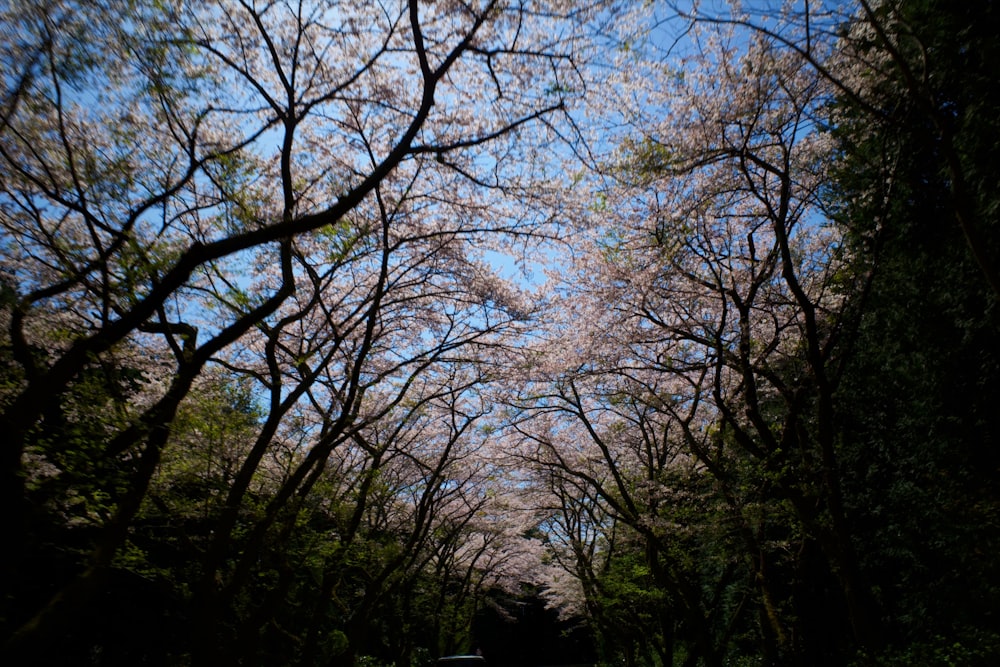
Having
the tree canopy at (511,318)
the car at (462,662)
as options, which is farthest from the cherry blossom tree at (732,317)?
the car at (462,662)

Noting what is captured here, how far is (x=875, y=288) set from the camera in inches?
370

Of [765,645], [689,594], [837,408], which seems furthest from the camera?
[837,408]

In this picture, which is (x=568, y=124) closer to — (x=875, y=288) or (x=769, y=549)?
(x=875, y=288)

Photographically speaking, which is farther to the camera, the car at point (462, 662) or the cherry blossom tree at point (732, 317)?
the car at point (462, 662)

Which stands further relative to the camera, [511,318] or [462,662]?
[462,662]

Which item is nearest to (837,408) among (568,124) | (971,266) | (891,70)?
(971,266)

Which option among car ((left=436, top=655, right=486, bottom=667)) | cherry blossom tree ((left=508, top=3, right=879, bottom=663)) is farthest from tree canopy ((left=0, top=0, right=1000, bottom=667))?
car ((left=436, top=655, right=486, bottom=667))

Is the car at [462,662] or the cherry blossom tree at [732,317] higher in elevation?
the cherry blossom tree at [732,317]

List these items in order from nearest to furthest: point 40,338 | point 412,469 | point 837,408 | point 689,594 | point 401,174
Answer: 1. point 40,338
2. point 401,174
3. point 689,594
4. point 837,408
5. point 412,469

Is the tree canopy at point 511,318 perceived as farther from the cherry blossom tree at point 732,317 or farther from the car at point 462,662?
the car at point 462,662

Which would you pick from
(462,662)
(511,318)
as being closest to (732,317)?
(511,318)

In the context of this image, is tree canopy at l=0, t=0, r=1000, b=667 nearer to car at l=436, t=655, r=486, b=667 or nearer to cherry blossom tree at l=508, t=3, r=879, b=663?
cherry blossom tree at l=508, t=3, r=879, b=663

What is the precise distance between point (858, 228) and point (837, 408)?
12.9 ft

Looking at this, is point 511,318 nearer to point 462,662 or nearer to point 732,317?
point 732,317
